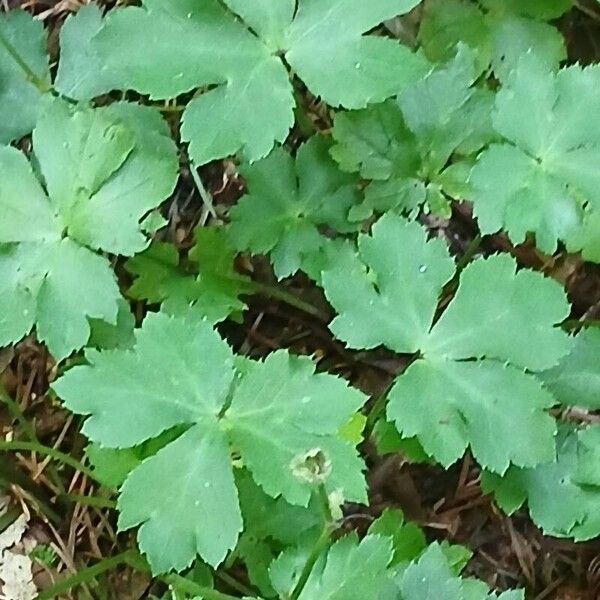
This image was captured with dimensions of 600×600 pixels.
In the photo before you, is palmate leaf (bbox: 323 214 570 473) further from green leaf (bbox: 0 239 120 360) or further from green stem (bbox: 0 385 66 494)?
green stem (bbox: 0 385 66 494)

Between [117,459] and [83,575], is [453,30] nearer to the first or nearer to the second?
[117,459]

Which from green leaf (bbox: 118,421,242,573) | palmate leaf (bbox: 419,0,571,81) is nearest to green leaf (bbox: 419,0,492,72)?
palmate leaf (bbox: 419,0,571,81)

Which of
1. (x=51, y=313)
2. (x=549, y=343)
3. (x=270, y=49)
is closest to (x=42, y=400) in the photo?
(x=51, y=313)

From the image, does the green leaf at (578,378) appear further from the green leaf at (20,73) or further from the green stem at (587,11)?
the green leaf at (20,73)

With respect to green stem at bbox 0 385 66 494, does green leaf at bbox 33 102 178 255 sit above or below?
above

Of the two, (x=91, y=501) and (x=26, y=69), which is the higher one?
(x=26, y=69)

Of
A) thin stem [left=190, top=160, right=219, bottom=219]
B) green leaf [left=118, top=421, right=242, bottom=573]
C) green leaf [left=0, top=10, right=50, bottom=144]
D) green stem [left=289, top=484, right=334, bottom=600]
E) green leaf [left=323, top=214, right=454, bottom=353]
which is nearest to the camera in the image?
green stem [left=289, top=484, right=334, bottom=600]

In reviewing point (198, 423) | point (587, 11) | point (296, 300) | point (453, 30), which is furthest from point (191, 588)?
point (587, 11)

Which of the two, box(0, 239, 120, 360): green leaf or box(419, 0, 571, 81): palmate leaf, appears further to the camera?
box(419, 0, 571, 81): palmate leaf
